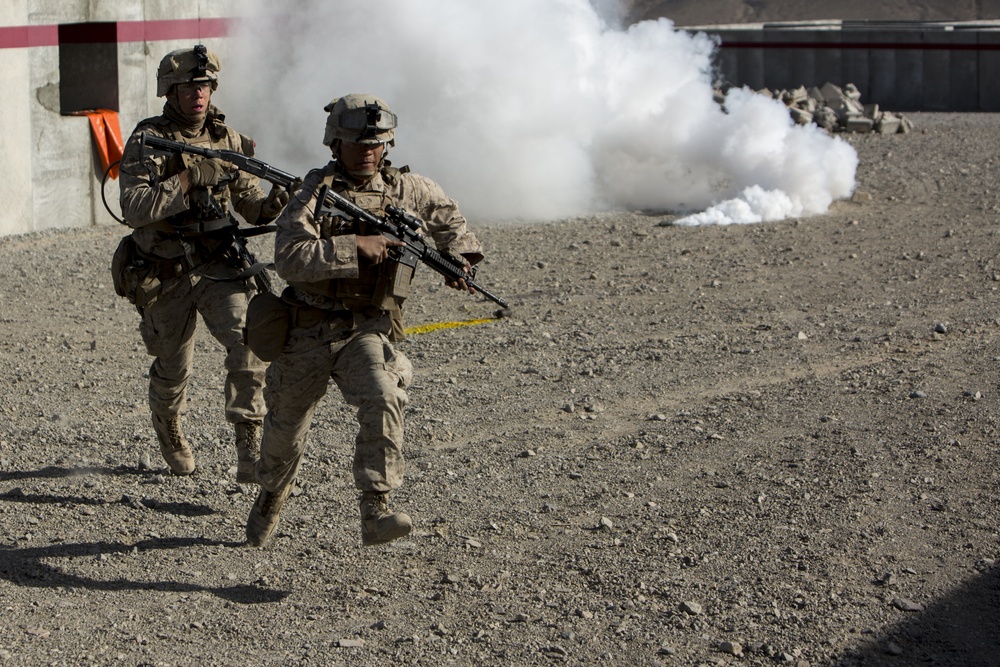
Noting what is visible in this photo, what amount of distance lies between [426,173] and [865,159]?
6028mm

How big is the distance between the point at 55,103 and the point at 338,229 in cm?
857

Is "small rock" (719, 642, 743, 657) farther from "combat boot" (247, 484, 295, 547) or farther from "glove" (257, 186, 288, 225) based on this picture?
"glove" (257, 186, 288, 225)

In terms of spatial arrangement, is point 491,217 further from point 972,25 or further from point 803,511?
point 972,25

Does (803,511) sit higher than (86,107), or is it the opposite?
(86,107)

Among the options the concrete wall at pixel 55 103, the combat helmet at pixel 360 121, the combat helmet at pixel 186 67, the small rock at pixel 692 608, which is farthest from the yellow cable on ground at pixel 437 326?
the concrete wall at pixel 55 103

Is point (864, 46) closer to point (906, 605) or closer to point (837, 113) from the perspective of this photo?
point (837, 113)

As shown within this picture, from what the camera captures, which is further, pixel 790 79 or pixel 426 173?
pixel 790 79

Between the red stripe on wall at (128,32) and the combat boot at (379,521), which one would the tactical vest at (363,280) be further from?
the red stripe on wall at (128,32)

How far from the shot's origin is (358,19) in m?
14.1

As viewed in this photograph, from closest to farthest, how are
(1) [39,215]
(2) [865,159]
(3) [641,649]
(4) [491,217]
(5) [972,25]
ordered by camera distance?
1. (3) [641,649]
2. (1) [39,215]
3. (4) [491,217]
4. (2) [865,159]
5. (5) [972,25]

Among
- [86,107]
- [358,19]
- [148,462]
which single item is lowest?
[148,462]

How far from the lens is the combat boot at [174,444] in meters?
5.91

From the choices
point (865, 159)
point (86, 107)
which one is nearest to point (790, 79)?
point (865, 159)

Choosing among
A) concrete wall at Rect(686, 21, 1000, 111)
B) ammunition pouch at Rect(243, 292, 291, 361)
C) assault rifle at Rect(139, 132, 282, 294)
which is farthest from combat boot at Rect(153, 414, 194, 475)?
concrete wall at Rect(686, 21, 1000, 111)
